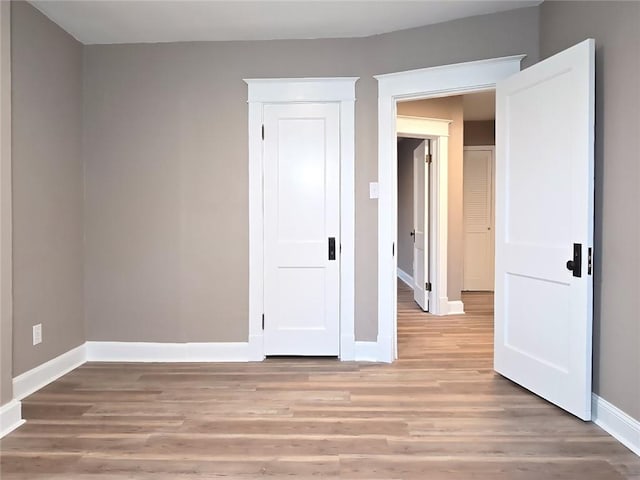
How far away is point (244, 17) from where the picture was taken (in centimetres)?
309

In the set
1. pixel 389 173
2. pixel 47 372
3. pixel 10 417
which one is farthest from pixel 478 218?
pixel 10 417

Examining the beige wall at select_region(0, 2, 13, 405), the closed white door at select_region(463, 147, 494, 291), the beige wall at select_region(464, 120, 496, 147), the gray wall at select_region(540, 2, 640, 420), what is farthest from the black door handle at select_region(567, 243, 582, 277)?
the beige wall at select_region(464, 120, 496, 147)

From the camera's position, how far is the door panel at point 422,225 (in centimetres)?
538

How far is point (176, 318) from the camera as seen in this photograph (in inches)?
140

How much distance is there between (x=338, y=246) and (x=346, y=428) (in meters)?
1.50

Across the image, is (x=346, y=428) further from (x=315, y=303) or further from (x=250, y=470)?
(x=315, y=303)

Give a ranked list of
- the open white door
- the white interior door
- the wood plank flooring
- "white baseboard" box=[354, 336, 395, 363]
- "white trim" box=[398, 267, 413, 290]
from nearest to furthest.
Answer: the wood plank flooring
the open white door
"white baseboard" box=[354, 336, 395, 363]
the white interior door
"white trim" box=[398, 267, 413, 290]

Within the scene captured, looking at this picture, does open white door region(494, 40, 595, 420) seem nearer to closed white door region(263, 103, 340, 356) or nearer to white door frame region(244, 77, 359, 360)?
white door frame region(244, 77, 359, 360)

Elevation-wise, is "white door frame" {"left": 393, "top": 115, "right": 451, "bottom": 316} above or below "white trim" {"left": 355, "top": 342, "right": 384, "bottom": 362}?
above

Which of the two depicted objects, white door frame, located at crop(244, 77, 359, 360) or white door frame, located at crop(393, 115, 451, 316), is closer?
white door frame, located at crop(244, 77, 359, 360)

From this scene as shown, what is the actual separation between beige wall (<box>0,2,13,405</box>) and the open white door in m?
3.00

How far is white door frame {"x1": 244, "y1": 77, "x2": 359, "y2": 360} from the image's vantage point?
11.4 ft

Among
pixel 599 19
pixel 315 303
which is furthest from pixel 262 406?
pixel 599 19

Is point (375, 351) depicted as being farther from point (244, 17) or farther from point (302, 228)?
point (244, 17)
